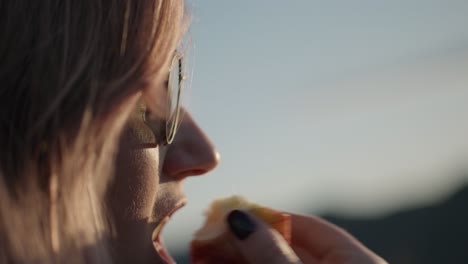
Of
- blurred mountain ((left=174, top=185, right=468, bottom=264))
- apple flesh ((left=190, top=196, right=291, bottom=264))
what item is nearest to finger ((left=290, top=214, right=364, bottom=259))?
apple flesh ((left=190, top=196, right=291, bottom=264))

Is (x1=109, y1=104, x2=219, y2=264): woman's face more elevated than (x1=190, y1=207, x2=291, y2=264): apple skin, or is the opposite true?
(x1=109, y1=104, x2=219, y2=264): woman's face

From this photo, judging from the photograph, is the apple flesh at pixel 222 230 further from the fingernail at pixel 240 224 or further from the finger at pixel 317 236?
the finger at pixel 317 236

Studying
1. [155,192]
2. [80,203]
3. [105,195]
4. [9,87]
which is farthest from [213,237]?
[9,87]

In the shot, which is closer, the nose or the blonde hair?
the blonde hair

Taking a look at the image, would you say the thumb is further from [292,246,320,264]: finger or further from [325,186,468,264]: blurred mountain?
[325,186,468,264]: blurred mountain

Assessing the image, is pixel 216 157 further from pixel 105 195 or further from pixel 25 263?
pixel 25 263

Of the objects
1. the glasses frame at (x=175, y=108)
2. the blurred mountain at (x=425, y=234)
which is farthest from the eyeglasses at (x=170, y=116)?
the blurred mountain at (x=425, y=234)

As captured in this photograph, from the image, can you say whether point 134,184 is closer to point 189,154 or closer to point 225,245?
point 189,154
